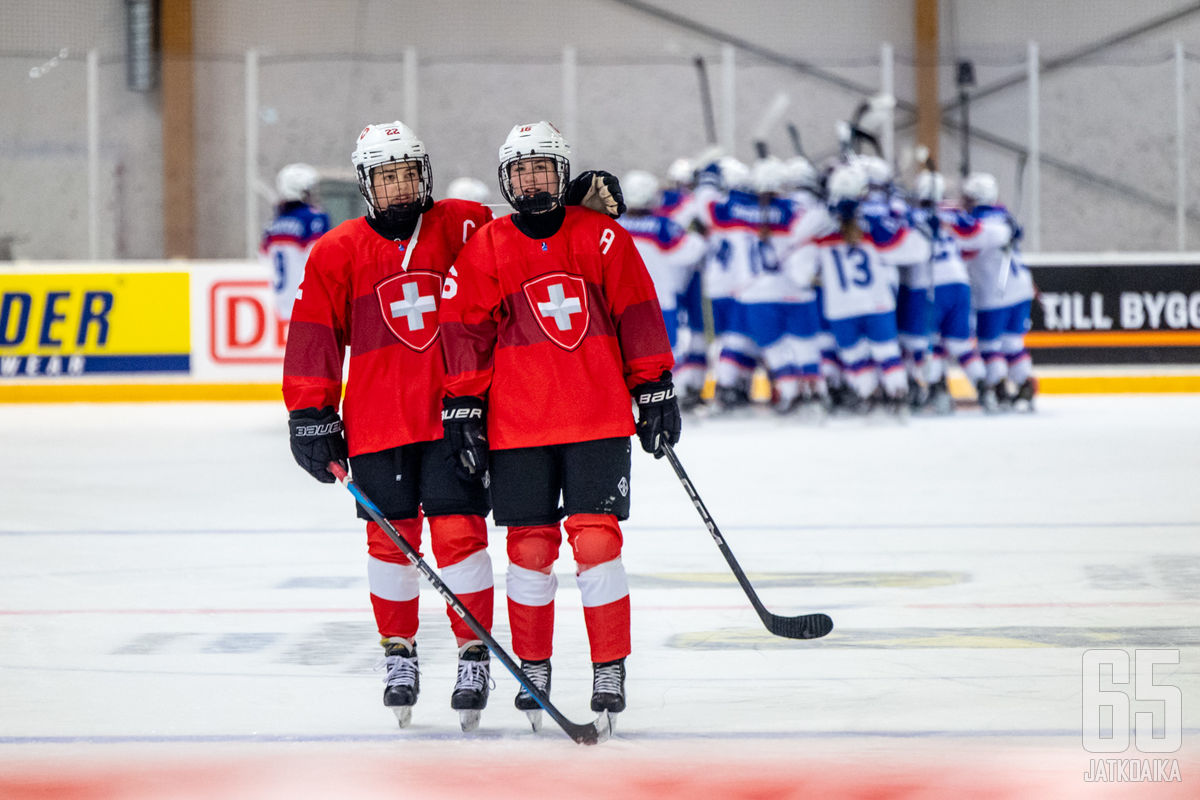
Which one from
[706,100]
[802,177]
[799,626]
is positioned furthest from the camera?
[706,100]

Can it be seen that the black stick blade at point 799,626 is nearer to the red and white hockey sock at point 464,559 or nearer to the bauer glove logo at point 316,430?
the red and white hockey sock at point 464,559

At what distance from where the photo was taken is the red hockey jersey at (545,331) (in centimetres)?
293

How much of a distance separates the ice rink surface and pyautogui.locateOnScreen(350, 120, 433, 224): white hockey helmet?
3.19ft

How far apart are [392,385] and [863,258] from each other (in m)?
7.05

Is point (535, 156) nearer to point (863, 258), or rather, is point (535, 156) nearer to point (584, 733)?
point (584, 733)

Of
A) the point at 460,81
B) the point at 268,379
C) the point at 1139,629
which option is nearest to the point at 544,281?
the point at 1139,629

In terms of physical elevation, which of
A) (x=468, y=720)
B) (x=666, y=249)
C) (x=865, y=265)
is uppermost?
(x=666, y=249)

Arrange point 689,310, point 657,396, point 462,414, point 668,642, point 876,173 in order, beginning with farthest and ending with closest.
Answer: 1. point 689,310
2. point 876,173
3. point 668,642
4. point 657,396
5. point 462,414

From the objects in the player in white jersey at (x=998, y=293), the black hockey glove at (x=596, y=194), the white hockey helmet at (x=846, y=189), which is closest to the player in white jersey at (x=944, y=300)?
the player in white jersey at (x=998, y=293)

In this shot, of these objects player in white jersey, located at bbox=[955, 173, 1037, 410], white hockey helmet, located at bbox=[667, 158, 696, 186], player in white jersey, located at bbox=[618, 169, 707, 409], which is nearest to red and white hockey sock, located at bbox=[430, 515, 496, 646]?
player in white jersey, located at bbox=[618, 169, 707, 409]

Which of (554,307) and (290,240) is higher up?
(290,240)

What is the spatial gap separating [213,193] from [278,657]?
11440mm

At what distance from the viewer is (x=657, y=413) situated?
3014 millimetres

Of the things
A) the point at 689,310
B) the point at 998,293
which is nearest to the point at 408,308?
the point at 689,310
